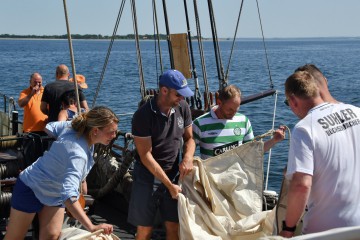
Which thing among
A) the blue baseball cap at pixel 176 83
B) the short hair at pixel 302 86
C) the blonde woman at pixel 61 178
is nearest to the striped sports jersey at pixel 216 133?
the blue baseball cap at pixel 176 83

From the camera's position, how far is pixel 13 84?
35156 millimetres

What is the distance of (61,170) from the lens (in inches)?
152

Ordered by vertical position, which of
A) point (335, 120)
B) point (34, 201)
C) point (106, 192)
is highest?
point (335, 120)

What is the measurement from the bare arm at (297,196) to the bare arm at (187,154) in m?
1.42

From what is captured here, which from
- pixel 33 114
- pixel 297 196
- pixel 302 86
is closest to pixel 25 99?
pixel 33 114

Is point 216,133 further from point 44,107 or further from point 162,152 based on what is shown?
point 44,107


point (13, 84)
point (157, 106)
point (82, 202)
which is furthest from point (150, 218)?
point (13, 84)

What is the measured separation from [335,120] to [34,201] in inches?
79.2

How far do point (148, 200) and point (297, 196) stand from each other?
1.75 meters

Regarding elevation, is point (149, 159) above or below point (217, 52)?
below

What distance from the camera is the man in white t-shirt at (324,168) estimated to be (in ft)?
10.1

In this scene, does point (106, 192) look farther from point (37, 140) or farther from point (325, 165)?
point (325, 165)

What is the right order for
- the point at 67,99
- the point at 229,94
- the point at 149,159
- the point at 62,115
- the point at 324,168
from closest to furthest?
the point at 324,168 < the point at 149,159 < the point at 229,94 < the point at 62,115 < the point at 67,99

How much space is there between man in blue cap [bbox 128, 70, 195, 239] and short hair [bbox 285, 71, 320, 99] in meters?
1.28
